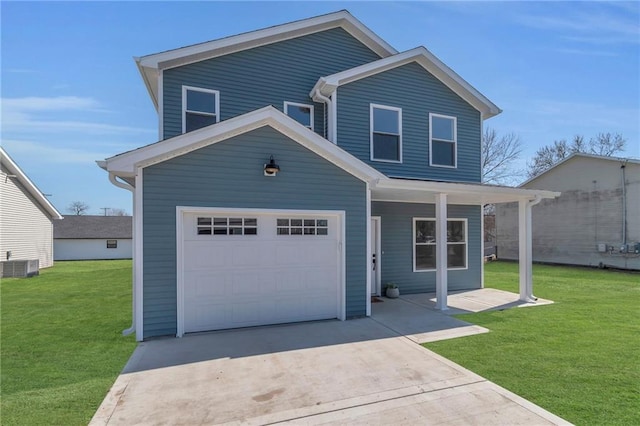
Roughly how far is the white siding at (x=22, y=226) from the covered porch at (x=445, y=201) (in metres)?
19.2

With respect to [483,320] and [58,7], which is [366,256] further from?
[58,7]

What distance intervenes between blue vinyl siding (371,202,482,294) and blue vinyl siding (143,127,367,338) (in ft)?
8.39

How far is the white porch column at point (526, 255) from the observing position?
27.2ft

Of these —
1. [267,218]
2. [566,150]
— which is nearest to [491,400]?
[267,218]

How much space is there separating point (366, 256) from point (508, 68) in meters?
8.43

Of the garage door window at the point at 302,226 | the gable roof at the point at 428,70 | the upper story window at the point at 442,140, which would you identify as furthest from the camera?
the upper story window at the point at 442,140

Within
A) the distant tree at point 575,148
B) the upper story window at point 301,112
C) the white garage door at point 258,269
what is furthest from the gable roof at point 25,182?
the distant tree at point 575,148

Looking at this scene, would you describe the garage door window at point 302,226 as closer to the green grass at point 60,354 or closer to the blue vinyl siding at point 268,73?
the green grass at point 60,354

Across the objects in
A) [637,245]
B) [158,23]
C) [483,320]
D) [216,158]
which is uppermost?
[158,23]

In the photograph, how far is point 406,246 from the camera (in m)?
9.45

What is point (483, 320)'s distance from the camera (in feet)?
21.4

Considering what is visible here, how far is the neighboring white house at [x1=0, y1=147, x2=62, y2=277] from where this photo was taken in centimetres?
1589

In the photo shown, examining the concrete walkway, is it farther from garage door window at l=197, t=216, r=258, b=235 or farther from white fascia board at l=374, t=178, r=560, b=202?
white fascia board at l=374, t=178, r=560, b=202

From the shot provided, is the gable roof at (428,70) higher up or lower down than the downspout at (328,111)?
higher up
